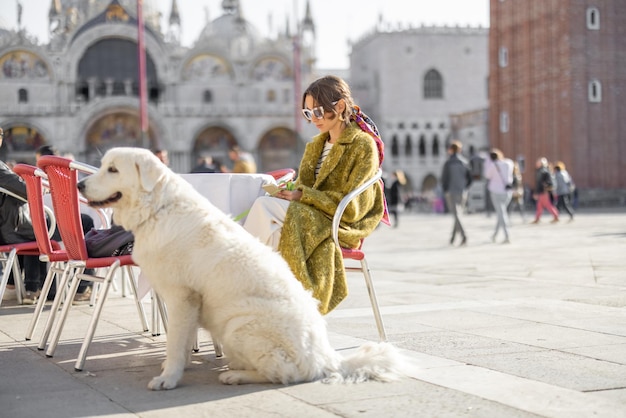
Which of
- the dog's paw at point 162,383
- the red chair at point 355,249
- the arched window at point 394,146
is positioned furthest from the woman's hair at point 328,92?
the arched window at point 394,146

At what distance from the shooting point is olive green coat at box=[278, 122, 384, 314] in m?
4.71

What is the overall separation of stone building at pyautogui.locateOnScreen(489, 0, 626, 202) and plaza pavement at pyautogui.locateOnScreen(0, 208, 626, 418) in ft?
100.0

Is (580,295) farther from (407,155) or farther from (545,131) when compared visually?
(407,155)

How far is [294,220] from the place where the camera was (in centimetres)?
478

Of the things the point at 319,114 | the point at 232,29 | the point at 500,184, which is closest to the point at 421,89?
the point at 232,29

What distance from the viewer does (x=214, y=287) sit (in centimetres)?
402

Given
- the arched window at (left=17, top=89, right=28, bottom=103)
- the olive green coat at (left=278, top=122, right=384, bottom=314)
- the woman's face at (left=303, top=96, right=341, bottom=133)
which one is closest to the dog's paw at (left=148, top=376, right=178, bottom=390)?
the olive green coat at (left=278, top=122, right=384, bottom=314)

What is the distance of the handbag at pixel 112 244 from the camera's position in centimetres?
490

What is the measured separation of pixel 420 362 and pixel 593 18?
3596 cm

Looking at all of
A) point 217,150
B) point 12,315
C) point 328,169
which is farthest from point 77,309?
point 217,150

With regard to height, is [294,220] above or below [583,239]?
above

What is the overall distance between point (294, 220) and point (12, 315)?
2.92 metres

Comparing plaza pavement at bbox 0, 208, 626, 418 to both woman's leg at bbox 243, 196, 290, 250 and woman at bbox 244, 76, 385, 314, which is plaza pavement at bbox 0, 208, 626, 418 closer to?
woman at bbox 244, 76, 385, 314

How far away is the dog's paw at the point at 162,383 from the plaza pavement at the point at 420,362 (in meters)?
0.05
